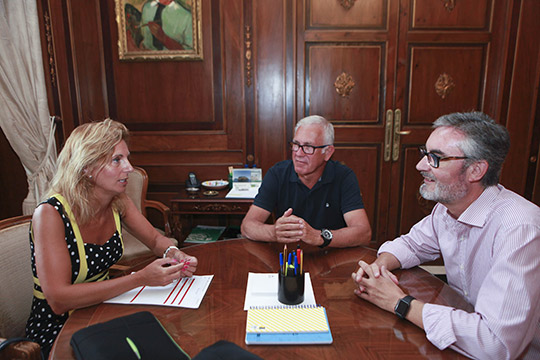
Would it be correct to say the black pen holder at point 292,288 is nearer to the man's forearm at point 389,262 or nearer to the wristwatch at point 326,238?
the man's forearm at point 389,262

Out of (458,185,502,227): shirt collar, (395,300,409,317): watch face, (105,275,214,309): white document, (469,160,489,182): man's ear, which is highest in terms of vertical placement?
(469,160,489,182): man's ear

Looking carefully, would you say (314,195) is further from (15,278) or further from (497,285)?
(15,278)

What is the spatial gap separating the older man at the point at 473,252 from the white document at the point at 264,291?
0.53ft

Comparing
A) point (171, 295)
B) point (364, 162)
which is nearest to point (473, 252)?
point (171, 295)

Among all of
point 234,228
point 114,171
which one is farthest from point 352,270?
point 234,228

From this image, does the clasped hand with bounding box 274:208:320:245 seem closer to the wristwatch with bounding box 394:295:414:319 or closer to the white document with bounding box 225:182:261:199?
the wristwatch with bounding box 394:295:414:319

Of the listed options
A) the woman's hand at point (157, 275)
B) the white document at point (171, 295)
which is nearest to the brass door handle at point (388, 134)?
the white document at point (171, 295)

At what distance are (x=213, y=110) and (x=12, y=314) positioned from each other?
224cm

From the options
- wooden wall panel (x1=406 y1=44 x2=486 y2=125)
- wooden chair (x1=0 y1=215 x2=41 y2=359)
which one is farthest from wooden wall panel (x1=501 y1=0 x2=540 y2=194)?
wooden chair (x1=0 y1=215 x2=41 y2=359)

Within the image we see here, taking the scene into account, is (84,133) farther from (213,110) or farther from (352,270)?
(213,110)

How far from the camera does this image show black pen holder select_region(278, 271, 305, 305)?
40.9 inches

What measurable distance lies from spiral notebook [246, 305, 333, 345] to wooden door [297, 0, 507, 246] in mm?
2367

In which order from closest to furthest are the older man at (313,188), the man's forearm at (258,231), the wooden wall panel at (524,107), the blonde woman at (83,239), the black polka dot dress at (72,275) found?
the blonde woman at (83,239)
the black polka dot dress at (72,275)
the man's forearm at (258,231)
the older man at (313,188)
the wooden wall panel at (524,107)

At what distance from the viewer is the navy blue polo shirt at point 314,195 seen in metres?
1.96
